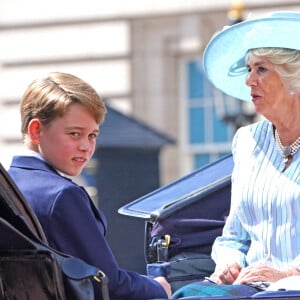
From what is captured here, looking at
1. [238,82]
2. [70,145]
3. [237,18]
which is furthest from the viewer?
[237,18]

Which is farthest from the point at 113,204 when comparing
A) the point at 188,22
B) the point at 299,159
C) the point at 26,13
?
the point at 26,13

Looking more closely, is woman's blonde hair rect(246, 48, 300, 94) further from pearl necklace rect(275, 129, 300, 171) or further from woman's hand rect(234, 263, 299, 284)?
woman's hand rect(234, 263, 299, 284)

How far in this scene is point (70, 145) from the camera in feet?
11.4

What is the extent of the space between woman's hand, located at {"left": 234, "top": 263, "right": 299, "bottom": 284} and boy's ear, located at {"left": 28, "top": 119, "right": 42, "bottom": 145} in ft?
2.46

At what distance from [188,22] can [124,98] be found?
4.20ft

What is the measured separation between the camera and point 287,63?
3.88m

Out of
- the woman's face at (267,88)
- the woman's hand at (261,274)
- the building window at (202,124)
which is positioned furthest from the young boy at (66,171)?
the building window at (202,124)

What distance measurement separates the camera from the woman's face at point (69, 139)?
346cm

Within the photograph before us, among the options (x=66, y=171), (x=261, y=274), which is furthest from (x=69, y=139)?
(x=261, y=274)

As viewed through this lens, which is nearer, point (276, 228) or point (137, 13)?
point (276, 228)

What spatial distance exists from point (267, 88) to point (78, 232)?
2.95 feet

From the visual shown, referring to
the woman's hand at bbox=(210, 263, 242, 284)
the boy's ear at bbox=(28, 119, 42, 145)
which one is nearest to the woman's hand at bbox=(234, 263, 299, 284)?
the woman's hand at bbox=(210, 263, 242, 284)

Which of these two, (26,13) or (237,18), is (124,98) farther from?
(237,18)

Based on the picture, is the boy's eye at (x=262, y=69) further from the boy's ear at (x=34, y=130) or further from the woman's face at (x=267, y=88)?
the boy's ear at (x=34, y=130)
